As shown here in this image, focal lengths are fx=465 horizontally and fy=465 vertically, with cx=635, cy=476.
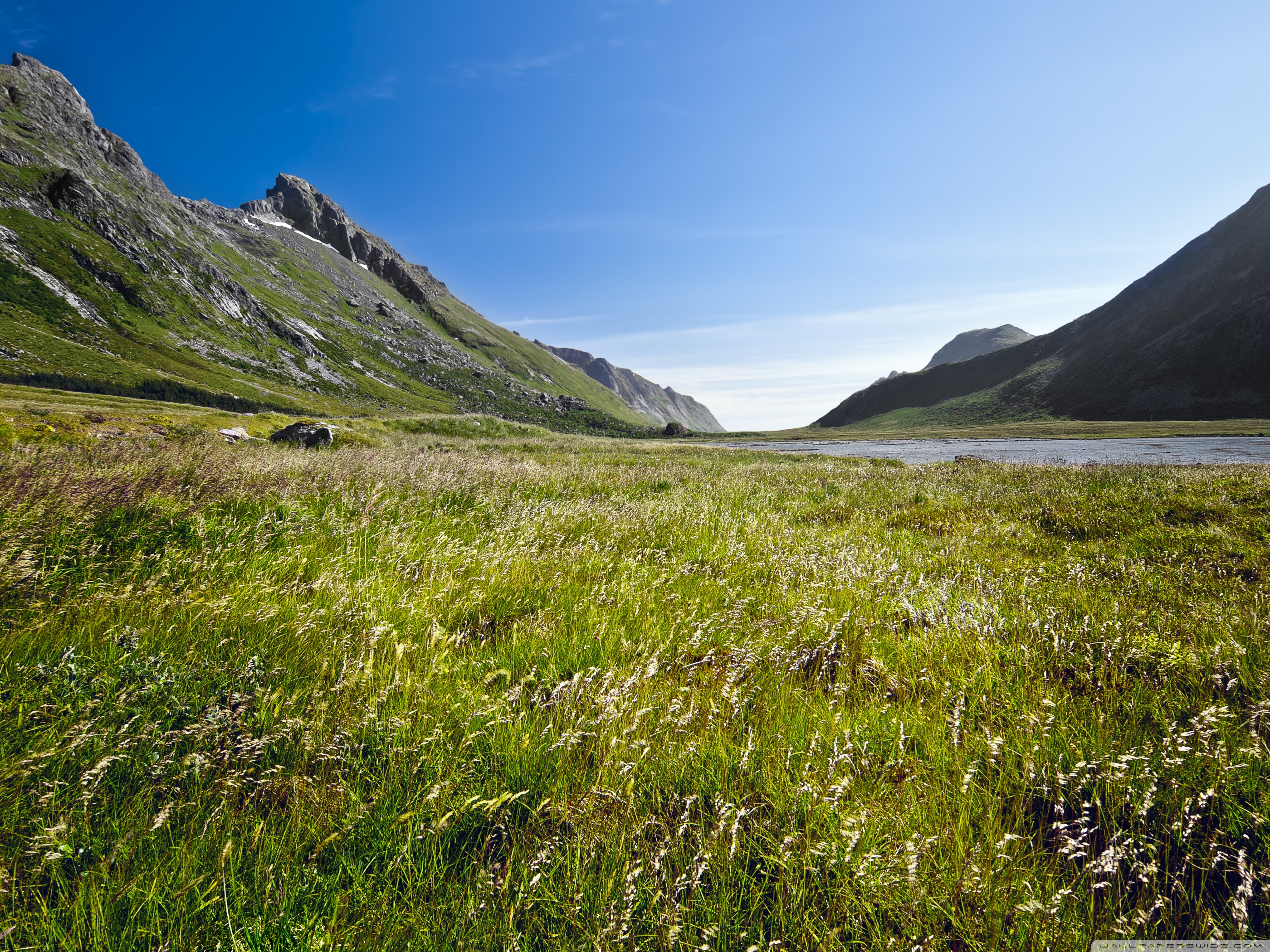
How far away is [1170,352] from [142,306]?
287 m

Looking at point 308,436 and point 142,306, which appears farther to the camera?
point 142,306

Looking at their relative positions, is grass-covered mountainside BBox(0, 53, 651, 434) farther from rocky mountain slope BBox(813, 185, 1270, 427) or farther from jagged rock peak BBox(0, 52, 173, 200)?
rocky mountain slope BBox(813, 185, 1270, 427)

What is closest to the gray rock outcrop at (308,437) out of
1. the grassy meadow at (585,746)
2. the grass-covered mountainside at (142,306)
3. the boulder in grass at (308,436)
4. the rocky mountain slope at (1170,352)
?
the boulder in grass at (308,436)

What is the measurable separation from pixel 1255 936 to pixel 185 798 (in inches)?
144

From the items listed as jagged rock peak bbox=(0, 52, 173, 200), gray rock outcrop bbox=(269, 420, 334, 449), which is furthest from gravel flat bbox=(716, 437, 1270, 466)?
jagged rock peak bbox=(0, 52, 173, 200)

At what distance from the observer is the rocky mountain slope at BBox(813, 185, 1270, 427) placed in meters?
112

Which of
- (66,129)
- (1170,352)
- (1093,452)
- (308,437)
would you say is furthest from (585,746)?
(66,129)

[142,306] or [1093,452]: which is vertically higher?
[142,306]

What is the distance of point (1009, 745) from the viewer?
212 cm

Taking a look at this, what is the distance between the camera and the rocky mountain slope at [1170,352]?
111688 mm

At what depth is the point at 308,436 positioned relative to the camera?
60.3 ft

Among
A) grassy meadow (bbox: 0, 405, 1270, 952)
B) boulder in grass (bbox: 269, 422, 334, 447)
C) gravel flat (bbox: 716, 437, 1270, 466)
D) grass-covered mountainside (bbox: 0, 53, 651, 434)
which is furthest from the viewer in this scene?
grass-covered mountainside (bbox: 0, 53, 651, 434)

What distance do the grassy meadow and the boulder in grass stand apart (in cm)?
1485

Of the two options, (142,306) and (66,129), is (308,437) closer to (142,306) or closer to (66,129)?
(142,306)
